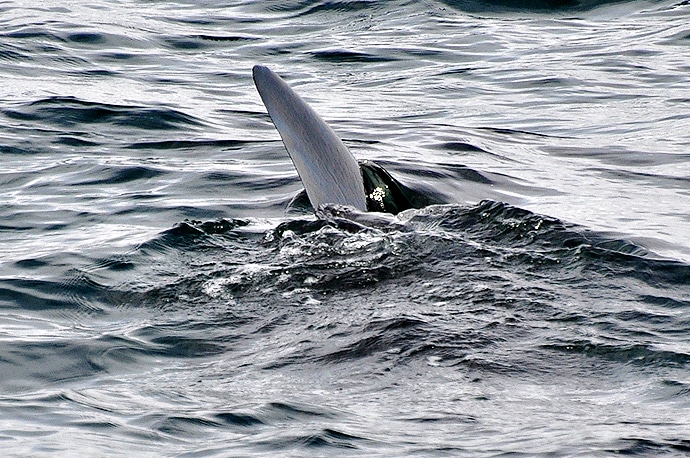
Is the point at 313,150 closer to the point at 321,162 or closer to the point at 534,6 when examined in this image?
the point at 321,162

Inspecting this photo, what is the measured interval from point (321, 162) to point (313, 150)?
0.28 ft

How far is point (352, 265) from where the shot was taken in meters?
5.99

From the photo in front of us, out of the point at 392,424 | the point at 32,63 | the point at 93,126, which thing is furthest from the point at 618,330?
the point at 32,63

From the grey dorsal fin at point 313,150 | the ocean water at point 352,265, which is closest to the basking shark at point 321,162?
the grey dorsal fin at point 313,150

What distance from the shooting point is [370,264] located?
5.96m

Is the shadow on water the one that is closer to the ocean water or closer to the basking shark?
the ocean water

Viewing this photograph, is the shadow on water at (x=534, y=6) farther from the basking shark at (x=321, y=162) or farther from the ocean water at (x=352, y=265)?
the basking shark at (x=321, y=162)

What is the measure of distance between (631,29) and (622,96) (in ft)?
11.4

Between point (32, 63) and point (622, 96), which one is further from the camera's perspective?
point (32, 63)

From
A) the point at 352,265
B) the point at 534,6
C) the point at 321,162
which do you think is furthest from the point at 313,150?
the point at 534,6

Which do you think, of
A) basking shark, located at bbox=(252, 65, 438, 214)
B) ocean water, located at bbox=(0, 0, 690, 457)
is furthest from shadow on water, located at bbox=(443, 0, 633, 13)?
basking shark, located at bbox=(252, 65, 438, 214)

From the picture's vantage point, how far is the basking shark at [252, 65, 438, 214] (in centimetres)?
693

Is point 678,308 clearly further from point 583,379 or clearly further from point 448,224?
point 448,224

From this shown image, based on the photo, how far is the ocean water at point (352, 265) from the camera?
423 centimetres
